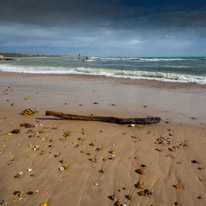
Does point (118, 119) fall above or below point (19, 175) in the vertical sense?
above

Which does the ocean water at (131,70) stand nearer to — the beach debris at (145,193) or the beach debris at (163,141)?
the beach debris at (163,141)

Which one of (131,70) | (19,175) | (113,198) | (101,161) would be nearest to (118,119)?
Answer: (101,161)

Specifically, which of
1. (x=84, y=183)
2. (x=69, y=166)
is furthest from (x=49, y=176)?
(x=84, y=183)

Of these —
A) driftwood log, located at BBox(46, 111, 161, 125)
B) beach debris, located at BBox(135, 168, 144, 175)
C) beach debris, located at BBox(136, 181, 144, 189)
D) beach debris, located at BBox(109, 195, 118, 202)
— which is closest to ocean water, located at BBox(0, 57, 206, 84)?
driftwood log, located at BBox(46, 111, 161, 125)

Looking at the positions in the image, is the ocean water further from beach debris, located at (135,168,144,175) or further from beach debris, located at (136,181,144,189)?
beach debris, located at (136,181,144,189)

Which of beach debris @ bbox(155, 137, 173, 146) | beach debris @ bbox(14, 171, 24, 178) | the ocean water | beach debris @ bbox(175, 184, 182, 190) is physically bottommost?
the ocean water

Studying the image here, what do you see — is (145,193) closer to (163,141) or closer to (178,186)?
(178,186)

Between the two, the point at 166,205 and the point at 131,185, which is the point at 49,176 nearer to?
the point at 131,185

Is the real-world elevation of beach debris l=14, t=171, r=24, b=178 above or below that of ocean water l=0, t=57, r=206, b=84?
above

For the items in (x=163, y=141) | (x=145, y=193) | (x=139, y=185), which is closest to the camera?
(x=145, y=193)

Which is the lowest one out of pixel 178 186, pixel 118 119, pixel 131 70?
pixel 131 70

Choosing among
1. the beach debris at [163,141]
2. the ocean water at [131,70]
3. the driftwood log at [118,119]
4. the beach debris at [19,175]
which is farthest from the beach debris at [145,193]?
the ocean water at [131,70]

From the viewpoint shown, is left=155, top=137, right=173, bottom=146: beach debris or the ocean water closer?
left=155, top=137, right=173, bottom=146: beach debris

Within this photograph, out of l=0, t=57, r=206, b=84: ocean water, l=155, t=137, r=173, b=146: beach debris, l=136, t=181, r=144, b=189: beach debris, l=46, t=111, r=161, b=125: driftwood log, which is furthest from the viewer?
l=0, t=57, r=206, b=84: ocean water
